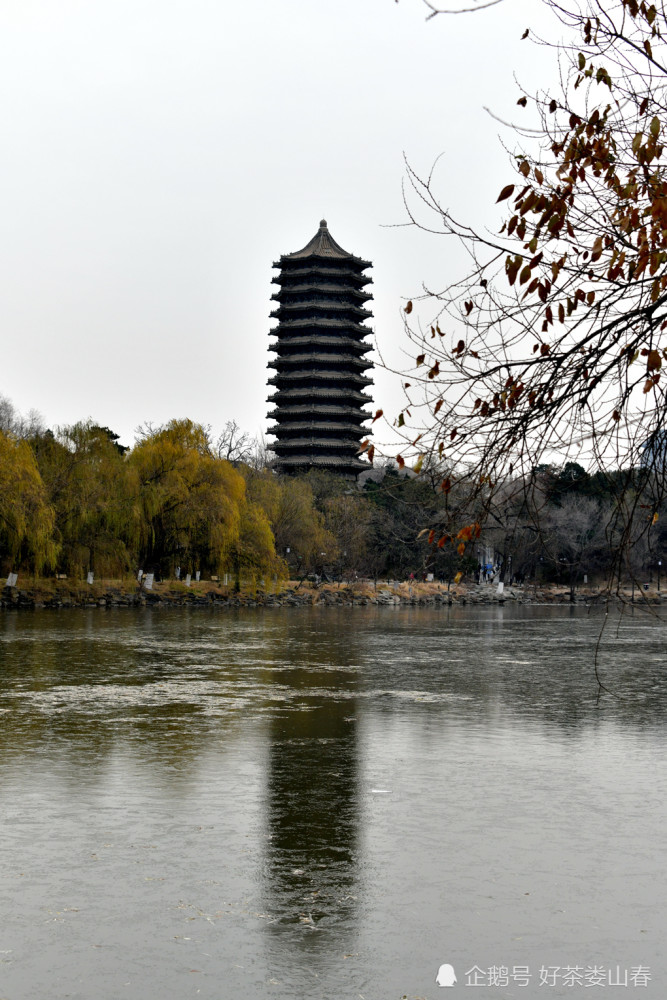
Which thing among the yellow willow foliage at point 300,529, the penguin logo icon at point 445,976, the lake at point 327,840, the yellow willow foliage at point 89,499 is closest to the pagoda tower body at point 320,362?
the yellow willow foliage at point 300,529

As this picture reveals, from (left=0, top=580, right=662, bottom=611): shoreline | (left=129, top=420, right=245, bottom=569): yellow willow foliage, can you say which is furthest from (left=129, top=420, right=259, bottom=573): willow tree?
(left=0, top=580, right=662, bottom=611): shoreline

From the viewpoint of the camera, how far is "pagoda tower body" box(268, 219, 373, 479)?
73625 millimetres

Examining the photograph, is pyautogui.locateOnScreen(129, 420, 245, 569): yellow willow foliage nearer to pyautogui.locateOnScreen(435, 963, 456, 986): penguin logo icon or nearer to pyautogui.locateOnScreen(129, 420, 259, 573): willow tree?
pyautogui.locateOnScreen(129, 420, 259, 573): willow tree

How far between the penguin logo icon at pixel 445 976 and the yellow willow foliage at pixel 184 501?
35.8 m

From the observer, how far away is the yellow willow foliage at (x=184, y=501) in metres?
41.1

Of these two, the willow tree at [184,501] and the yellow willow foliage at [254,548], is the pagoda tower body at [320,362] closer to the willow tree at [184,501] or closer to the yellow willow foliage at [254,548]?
the yellow willow foliage at [254,548]

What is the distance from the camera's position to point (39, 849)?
22.5 feet

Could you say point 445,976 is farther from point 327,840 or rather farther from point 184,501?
point 184,501

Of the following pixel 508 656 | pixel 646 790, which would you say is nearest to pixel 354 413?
pixel 508 656

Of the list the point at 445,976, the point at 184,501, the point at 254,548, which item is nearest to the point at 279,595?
the point at 254,548

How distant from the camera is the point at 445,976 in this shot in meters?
4.88

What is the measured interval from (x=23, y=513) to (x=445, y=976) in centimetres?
3160

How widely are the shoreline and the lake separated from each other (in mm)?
11722

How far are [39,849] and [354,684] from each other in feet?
31.8
